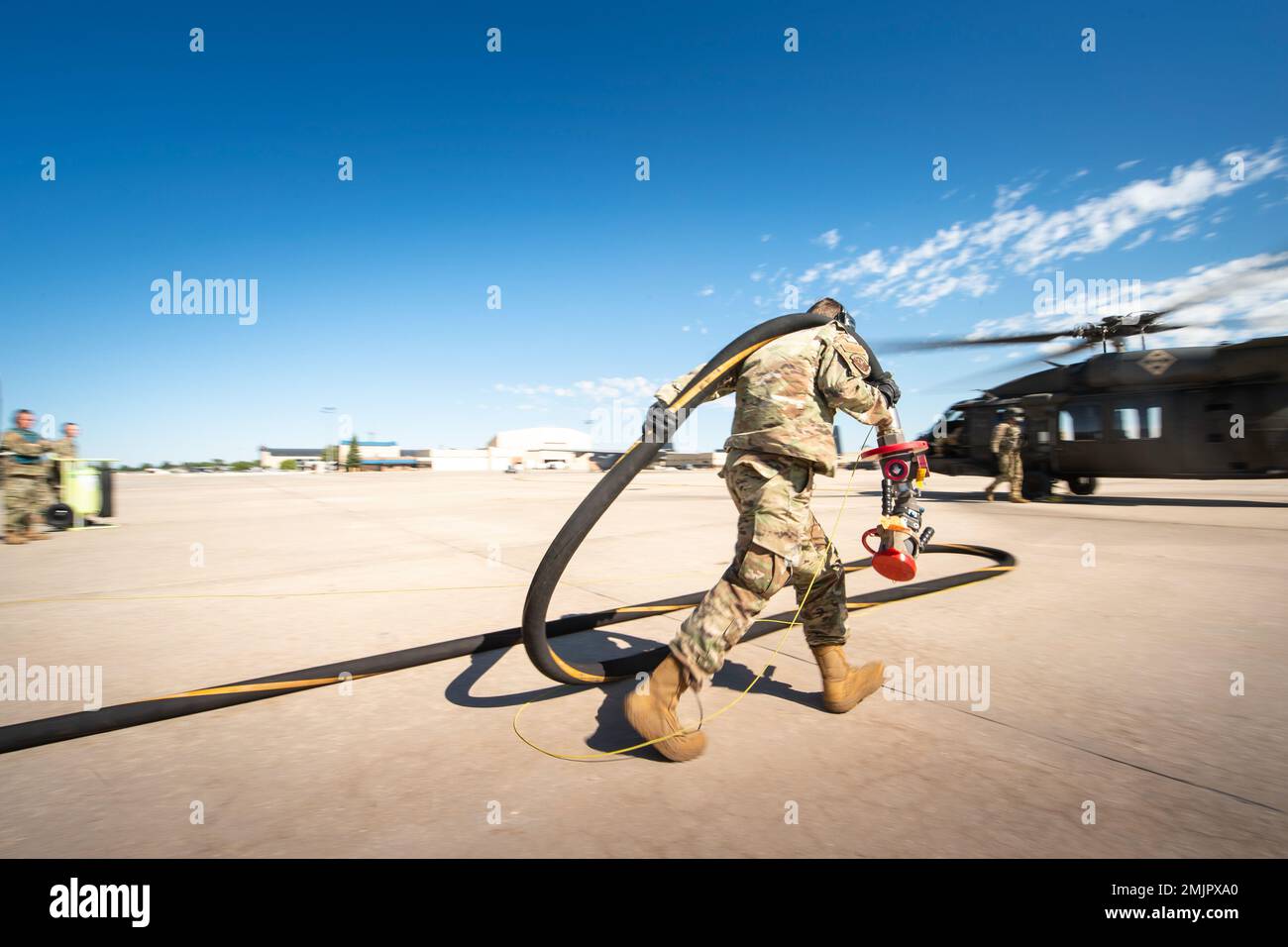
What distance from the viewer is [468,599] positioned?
4648 mm

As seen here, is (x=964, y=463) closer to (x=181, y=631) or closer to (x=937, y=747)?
(x=937, y=747)

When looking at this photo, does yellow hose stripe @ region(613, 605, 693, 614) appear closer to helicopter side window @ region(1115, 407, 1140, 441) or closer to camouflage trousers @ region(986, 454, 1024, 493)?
camouflage trousers @ region(986, 454, 1024, 493)

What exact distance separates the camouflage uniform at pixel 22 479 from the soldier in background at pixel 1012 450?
17055 millimetres

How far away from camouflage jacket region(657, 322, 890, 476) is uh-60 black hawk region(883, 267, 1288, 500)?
987cm

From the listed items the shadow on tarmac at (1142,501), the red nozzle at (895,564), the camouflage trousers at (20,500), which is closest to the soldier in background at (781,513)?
the red nozzle at (895,564)

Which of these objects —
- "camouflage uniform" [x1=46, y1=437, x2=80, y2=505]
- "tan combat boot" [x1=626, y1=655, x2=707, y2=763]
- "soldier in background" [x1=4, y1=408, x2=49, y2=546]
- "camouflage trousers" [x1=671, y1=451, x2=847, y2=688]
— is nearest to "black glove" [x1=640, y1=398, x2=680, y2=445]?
"camouflage trousers" [x1=671, y1=451, x2=847, y2=688]

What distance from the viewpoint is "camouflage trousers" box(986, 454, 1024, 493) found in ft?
40.5

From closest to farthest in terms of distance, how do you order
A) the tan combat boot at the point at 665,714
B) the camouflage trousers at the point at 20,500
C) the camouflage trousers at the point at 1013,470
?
1. the tan combat boot at the point at 665,714
2. the camouflage trousers at the point at 20,500
3. the camouflage trousers at the point at 1013,470

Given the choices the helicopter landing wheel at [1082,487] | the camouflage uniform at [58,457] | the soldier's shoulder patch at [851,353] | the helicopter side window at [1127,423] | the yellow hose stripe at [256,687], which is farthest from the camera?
the helicopter landing wheel at [1082,487]

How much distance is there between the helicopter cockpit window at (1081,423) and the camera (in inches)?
448

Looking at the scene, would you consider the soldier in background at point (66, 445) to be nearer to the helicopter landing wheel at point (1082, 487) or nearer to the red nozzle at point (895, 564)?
the red nozzle at point (895, 564)

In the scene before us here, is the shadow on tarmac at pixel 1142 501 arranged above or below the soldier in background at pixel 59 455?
below
